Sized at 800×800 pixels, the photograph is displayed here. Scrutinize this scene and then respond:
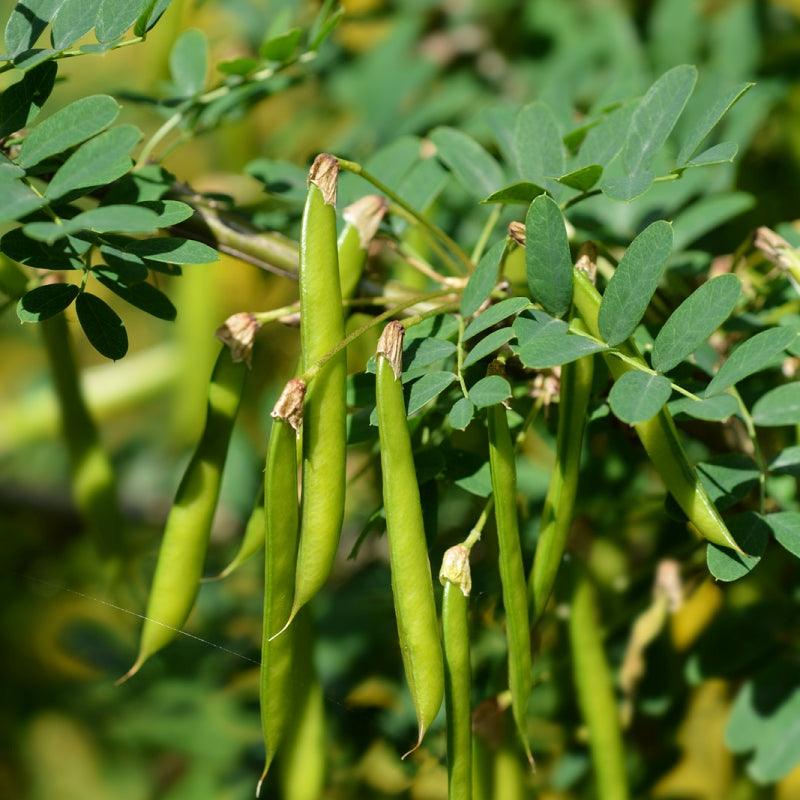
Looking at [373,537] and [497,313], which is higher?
[497,313]

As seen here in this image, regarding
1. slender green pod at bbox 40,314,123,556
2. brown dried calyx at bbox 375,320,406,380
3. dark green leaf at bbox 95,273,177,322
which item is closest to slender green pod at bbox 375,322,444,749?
brown dried calyx at bbox 375,320,406,380

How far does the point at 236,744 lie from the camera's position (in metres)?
1.48

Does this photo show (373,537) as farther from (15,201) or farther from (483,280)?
(15,201)

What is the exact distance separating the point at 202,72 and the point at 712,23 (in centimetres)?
83

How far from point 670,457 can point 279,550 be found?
287 mm

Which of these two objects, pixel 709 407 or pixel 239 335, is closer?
pixel 709 407

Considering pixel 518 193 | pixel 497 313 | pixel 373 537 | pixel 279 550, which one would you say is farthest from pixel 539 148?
pixel 373 537

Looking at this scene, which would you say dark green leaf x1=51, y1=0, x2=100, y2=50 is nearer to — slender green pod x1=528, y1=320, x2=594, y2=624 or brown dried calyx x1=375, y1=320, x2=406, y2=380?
brown dried calyx x1=375, y1=320, x2=406, y2=380

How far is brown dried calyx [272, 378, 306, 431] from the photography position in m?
0.72

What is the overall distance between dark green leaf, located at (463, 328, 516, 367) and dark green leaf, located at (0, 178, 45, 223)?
0.32 m

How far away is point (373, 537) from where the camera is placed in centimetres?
148

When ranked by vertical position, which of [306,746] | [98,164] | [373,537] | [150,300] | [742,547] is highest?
[98,164]

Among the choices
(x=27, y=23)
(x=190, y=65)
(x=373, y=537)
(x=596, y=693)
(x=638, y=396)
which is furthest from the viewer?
(x=373, y=537)

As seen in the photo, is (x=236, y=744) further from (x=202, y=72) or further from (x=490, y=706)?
(x=202, y=72)
